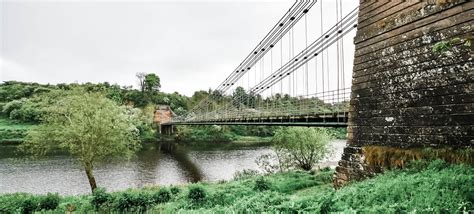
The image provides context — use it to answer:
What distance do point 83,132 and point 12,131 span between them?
40.3 m

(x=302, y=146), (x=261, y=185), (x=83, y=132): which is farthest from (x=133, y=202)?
(x=302, y=146)

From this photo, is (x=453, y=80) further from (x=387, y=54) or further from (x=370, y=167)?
(x=370, y=167)

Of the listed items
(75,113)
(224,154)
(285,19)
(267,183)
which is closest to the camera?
(267,183)

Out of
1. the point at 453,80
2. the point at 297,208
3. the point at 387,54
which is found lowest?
the point at 297,208

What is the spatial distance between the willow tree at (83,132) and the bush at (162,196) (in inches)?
199

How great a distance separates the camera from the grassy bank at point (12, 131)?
42.7m

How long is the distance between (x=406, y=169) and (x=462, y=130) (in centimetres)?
124

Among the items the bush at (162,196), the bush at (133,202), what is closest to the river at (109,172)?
the bush at (162,196)

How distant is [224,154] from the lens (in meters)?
36.0

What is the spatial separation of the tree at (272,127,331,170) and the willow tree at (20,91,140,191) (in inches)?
425

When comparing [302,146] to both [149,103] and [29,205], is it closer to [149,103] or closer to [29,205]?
[29,205]

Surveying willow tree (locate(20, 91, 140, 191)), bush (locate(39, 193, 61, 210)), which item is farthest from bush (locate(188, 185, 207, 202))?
willow tree (locate(20, 91, 140, 191))

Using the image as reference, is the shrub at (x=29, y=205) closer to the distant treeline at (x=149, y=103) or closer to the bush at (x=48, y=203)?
the bush at (x=48, y=203)

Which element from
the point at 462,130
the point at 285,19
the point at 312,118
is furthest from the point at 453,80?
the point at 285,19
